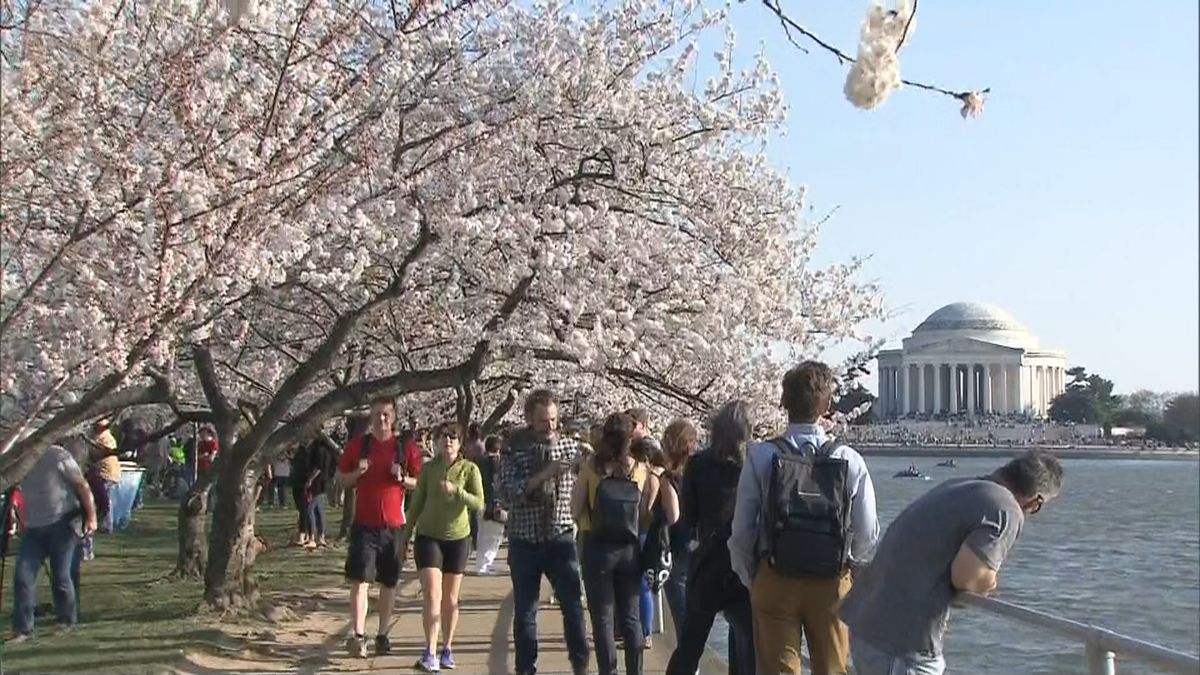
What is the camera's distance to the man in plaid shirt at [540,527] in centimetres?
909

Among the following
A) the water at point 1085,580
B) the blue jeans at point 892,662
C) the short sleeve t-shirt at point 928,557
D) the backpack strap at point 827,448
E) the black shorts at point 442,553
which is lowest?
the water at point 1085,580

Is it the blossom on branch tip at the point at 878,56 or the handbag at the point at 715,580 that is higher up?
the blossom on branch tip at the point at 878,56

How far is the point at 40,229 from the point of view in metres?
7.93

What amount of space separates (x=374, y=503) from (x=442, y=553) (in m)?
0.60

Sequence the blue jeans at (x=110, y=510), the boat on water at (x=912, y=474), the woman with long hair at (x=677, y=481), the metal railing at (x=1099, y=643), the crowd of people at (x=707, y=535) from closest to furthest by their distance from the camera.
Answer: the metal railing at (x=1099, y=643) → the crowd of people at (x=707, y=535) → the woman with long hair at (x=677, y=481) → the blue jeans at (x=110, y=510) → the boat on water at (x=912, y=474)

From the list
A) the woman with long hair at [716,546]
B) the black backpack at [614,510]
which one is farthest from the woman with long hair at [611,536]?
the woman with long hair at [716,546]

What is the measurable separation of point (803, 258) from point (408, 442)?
10.2 m

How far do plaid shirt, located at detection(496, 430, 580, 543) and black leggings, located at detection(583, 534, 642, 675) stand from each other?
1.05 feet

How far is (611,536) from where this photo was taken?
344 inches

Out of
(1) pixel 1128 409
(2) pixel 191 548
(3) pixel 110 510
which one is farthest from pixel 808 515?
(1) pixel 1128 409

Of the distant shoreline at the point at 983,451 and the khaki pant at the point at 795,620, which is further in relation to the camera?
the distant shoreline at the point at 983,451

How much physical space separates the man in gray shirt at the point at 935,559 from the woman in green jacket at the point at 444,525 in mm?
4947

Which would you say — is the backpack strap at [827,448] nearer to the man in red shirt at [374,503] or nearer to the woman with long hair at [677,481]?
the woman with long hair at [677,481]

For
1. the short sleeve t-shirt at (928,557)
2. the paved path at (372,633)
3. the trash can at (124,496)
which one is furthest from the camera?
the trash can at (124,496)
